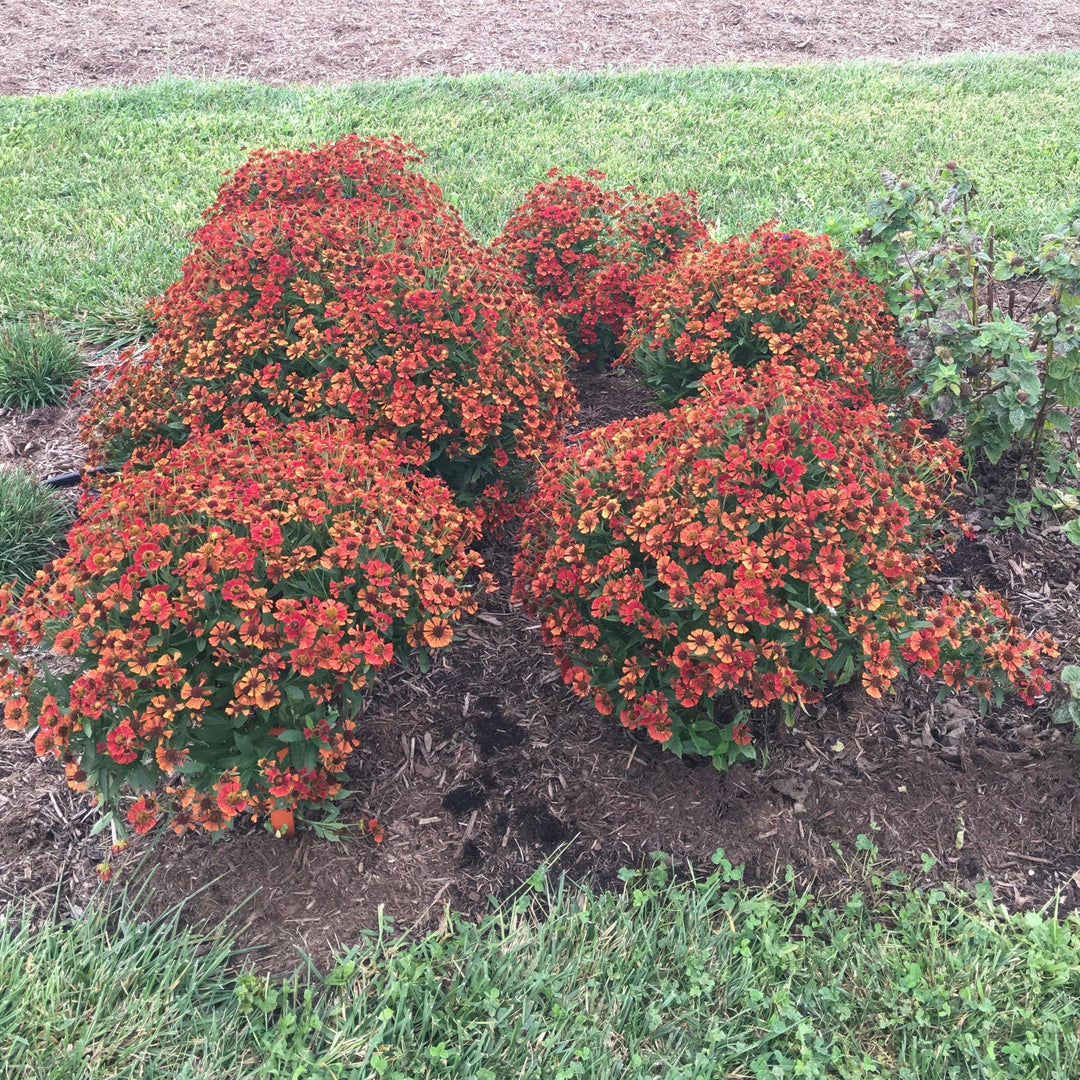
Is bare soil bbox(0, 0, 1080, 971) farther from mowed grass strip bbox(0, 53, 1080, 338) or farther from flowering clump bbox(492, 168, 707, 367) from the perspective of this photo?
mowed grass strip bbox(0, 53, 1080, 338)

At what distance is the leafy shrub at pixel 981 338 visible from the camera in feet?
10.4

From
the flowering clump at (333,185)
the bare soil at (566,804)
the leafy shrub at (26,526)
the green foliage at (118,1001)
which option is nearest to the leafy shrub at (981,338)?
the bare soil at (566,804)

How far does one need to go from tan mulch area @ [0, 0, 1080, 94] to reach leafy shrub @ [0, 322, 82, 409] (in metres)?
4.98

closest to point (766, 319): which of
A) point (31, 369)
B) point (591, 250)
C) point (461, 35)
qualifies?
point (591, 250)

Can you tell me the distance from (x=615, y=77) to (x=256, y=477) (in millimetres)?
6617

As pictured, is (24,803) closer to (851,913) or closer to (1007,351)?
(851,913)

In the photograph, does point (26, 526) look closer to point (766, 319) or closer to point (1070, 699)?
point (766, 319)

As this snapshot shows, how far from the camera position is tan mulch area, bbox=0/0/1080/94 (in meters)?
8.54

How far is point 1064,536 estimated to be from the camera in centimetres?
349

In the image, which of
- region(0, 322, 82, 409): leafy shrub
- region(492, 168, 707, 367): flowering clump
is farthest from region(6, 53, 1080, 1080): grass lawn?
region(0, 322, 82, 409): leafy shrub

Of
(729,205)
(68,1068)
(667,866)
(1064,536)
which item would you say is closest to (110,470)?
(68,1068)

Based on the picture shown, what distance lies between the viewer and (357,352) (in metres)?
3.07

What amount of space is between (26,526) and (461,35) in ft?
25.1

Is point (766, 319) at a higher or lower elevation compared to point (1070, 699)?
higher
